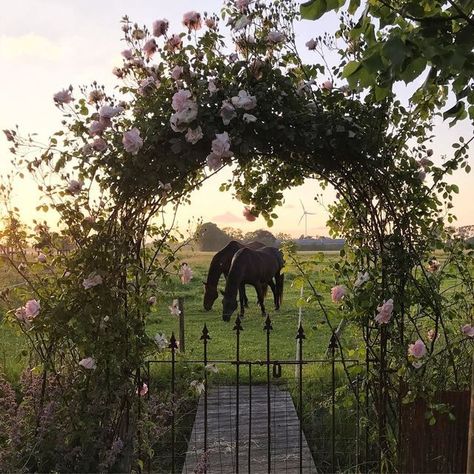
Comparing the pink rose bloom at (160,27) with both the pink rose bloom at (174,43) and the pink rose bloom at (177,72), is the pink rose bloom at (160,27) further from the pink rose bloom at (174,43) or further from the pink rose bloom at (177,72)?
the pink rose bloom at (177,72)

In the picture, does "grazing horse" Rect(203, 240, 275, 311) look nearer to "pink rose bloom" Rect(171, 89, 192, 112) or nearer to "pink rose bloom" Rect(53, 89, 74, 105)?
"pink rose bloom" Rect(53, 89, 74, 105)

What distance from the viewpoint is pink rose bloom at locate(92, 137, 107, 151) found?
11.6 ft

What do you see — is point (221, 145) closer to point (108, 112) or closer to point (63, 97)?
point (108, 112)

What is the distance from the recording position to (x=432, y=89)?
151 inches

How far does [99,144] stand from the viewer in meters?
3.53

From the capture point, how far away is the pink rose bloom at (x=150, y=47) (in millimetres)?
3734

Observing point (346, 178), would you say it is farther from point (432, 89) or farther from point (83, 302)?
point (83, 302)

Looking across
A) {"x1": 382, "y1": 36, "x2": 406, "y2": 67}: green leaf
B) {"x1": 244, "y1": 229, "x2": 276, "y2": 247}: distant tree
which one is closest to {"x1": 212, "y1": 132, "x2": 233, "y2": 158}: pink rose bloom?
{"x1": 382, "y1": 36, "x2": 406, "y2": 67}: green leaf

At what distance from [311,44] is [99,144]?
5.15 feet

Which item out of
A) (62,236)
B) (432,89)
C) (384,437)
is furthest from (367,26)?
(384,437)

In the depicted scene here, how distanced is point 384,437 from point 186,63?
263cm

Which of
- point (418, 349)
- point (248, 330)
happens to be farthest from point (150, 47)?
point (248, 330)

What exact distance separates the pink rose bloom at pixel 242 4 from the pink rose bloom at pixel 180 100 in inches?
32.3

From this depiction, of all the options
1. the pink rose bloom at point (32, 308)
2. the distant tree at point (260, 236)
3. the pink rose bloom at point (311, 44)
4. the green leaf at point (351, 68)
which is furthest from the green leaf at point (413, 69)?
the distant tree at point (260, 236)
